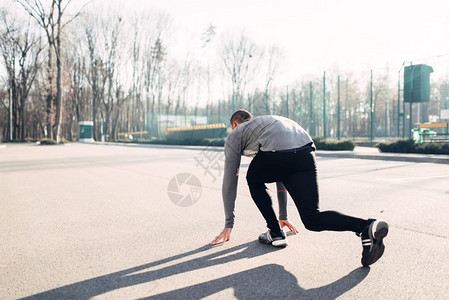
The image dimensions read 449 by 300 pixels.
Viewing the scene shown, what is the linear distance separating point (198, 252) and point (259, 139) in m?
1.18

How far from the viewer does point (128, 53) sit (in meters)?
42.6

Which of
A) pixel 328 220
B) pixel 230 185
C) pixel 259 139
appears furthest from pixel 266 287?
pixel 259 139

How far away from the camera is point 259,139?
2982 mm

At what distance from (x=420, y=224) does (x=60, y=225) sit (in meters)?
4.27

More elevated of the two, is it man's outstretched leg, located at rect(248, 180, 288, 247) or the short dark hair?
the short dark hair

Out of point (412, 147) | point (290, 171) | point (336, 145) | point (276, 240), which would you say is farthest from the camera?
point (336, 145)

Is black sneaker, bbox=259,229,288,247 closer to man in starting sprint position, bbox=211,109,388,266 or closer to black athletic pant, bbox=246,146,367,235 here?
man in starting sprint position, bbox=211,109,388,266

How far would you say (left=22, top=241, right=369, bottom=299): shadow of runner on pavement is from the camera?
2.35m

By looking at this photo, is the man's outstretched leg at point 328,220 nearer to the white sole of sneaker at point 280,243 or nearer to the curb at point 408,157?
the white sole of sneaker at point 280,243

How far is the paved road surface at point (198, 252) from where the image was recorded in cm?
240

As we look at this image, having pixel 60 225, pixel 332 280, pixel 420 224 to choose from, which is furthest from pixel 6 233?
pixel 420 224

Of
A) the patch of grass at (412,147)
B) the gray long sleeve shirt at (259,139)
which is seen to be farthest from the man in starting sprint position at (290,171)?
the patch of grass at (412,147)

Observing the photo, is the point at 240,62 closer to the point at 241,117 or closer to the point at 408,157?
the point at 408,157

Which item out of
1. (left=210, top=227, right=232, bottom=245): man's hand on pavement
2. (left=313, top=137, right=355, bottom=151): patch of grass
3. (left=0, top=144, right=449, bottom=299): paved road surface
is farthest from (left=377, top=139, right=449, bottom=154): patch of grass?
(left=210, top=227, right=232, bottom=245): man's hand on pavement
